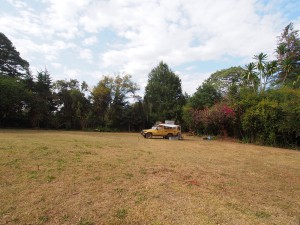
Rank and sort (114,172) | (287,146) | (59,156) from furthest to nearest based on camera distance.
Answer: (287,146) → (59,156) → (114,172)

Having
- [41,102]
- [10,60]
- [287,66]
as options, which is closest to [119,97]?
→ [41,102]

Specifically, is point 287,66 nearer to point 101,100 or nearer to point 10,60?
point 101,100

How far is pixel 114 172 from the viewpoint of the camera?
5582 mm

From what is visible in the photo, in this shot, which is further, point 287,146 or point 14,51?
point 14,51

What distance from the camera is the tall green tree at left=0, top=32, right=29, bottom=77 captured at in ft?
95.0

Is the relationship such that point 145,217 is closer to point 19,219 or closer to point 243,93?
point 19,219

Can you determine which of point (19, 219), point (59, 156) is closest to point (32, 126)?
point (59, 156)

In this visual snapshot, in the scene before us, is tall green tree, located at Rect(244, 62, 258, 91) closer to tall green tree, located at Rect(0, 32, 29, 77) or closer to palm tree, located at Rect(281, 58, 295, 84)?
palm tree, located at Rect(281, 58, 295, 84)

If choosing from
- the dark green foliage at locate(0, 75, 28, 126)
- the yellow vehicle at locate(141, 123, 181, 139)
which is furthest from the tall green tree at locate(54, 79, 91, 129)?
the yellow vehicle at locate(141, 123, 181, 139)

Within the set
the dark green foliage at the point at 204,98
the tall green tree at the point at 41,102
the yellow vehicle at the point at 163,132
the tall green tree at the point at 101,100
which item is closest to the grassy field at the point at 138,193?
the yellow vehicle at the point at 163,132

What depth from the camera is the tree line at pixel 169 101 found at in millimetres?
15680

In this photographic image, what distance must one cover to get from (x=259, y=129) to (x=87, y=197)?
51.9 ft

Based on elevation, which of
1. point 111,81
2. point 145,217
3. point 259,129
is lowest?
point 145,217

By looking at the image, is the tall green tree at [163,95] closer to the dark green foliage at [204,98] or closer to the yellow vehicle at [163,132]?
the dark green foliage at [204,98]
